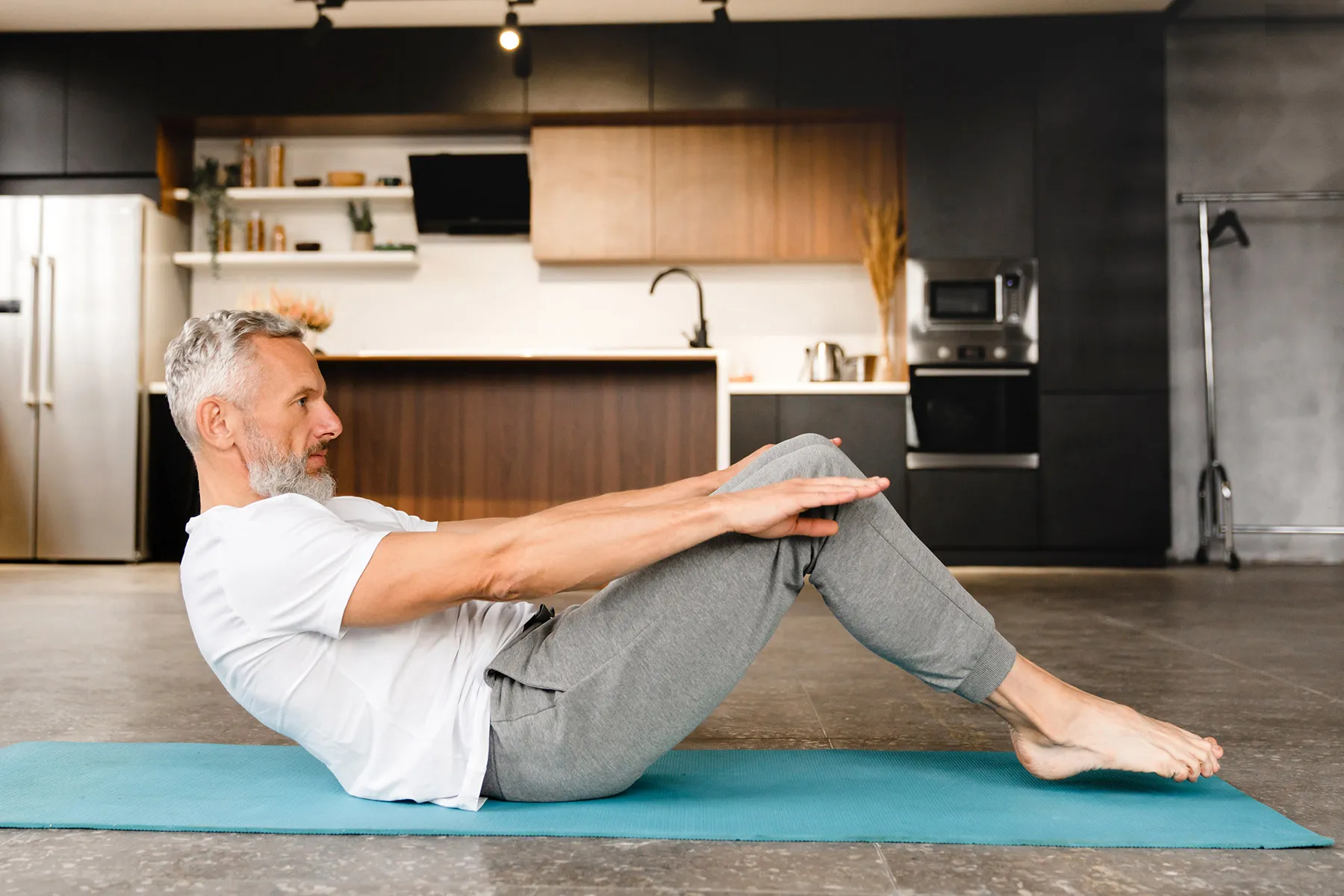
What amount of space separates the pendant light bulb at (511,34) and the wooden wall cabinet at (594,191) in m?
0.82

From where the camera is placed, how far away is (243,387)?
1321mm

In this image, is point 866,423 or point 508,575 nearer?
point 508,575

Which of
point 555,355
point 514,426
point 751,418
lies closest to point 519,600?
point 555,355

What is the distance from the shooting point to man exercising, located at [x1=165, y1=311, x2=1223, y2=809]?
1.18m

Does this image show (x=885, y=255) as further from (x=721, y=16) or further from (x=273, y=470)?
(x=273, y=470)

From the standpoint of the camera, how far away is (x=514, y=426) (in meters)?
4.75

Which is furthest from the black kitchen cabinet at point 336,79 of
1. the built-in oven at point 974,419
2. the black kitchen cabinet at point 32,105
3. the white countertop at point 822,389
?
the built-in oven at point 974,419

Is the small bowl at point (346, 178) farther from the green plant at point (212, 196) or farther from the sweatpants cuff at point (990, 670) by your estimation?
the sweatpants cuff at point (990, 670)

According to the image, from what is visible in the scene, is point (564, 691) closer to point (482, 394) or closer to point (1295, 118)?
point (482, 394)

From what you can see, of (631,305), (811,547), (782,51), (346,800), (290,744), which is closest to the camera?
(811,547)

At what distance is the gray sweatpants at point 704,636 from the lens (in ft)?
4.00

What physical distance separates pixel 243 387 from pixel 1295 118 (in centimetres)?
600

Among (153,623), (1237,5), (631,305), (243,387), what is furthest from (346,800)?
(1237,5)

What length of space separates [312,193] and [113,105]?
1078 mm
